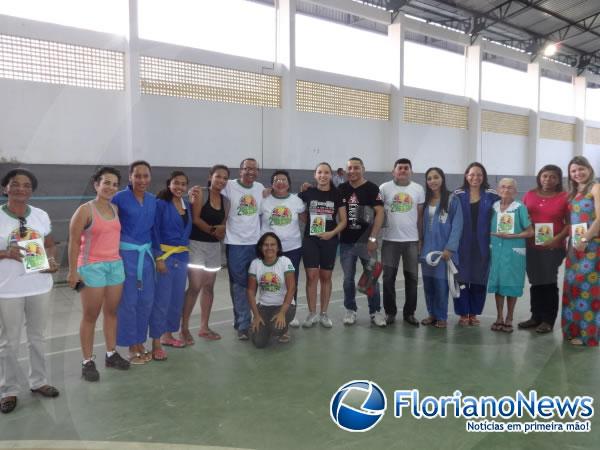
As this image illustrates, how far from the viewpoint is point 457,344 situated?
3.17 m

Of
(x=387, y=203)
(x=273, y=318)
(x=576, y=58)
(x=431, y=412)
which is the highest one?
(x=576, y=58)

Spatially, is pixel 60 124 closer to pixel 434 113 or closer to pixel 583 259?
pixel 583 259

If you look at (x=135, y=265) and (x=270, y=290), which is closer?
(x=135, y=265)

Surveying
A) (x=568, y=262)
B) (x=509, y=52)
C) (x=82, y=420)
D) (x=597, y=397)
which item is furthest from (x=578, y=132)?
(x=82, y=420)

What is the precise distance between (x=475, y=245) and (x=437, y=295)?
483 millimetres

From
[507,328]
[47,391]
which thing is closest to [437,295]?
[507,328]

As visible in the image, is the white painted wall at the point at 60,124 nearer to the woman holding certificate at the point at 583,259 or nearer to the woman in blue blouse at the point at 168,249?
the woman in blue blouse at the point at 168,249

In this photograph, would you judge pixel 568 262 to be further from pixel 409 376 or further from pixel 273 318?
pixel 273 318

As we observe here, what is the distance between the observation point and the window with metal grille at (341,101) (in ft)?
28.8

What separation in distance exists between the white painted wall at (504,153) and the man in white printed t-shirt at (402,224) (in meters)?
9.41

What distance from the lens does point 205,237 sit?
→ 310cm

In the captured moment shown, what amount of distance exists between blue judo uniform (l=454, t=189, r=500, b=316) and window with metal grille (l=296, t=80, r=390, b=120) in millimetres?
5754

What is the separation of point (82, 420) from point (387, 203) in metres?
2.48

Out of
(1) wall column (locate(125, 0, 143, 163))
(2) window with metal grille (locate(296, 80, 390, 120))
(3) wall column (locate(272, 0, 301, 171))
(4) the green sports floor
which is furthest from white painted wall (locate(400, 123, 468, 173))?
(4) the green sports floor
